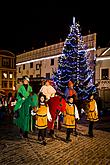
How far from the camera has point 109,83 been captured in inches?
1300

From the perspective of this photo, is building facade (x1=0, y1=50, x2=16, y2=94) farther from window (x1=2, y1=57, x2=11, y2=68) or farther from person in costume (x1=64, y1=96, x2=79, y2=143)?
person in costume (x1=64, y1=96, x2=79, y2=143)

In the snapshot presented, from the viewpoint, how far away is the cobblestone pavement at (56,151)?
6.97m

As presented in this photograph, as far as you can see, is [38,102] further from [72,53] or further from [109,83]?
[109,83]

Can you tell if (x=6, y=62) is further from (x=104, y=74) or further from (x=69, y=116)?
(x=69, y=116)

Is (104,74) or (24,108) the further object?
(104,74)

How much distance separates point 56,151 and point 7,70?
176 feet

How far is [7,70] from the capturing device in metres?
60.5

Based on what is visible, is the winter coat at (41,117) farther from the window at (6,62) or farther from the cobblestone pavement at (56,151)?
the window at (6,62)

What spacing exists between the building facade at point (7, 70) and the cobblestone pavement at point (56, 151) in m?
49.9

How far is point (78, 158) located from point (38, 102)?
2.83 metres

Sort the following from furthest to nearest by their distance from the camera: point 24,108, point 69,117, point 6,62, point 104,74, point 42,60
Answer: point 6,62
point 42,60
point 104,74
point 24,108
point 69,117

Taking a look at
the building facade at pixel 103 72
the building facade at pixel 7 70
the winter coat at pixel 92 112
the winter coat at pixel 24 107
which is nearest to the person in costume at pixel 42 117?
the winter coat at pixel 24 107

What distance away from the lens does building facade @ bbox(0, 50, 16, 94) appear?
196ft

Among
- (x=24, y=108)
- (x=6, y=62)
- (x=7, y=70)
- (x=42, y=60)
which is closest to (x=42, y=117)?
(x=24, y=108)
